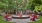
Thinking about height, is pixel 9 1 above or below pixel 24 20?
above

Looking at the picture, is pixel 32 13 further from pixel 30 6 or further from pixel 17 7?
pixel 17 7

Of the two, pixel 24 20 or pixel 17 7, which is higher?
pixel 17 7

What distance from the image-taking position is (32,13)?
60.4 inches

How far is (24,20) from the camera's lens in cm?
153

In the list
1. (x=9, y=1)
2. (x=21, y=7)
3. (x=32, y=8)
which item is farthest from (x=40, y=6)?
(x=9, y=1)

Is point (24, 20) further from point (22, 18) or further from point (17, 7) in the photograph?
point (17, 7)

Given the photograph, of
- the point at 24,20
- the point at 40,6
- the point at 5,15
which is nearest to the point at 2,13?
the point at 5,15

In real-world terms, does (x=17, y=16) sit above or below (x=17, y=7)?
below

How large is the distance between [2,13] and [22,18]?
239 millimetres

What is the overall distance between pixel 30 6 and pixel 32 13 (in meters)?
0.09

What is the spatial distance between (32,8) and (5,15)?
0.32 meters

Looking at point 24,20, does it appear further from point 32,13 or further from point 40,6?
point 40,6

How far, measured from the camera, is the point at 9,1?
153 cm

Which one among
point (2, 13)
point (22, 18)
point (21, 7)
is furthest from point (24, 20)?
point (2, 13)
